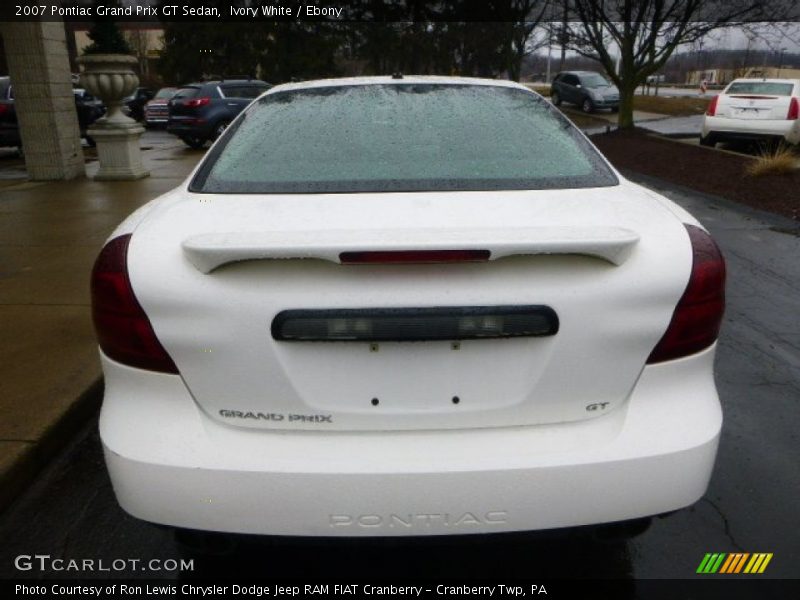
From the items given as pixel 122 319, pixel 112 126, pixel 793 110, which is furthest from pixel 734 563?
pixel 793 110

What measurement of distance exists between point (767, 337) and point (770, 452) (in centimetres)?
168

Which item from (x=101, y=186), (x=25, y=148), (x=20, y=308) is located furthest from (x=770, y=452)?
(x=25, y=148)

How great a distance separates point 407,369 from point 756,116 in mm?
15234

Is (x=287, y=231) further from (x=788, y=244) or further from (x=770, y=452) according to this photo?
(x=788, y=244)

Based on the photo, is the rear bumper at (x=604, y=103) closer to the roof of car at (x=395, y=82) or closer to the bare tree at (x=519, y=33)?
the bare tree at (x=519, y=33)

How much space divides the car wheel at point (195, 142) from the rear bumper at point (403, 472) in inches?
717

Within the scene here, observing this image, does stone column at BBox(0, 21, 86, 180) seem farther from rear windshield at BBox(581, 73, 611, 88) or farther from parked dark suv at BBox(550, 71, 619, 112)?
rear windshield at BBox(581, 73, 611, 88)

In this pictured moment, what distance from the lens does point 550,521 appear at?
1.85m

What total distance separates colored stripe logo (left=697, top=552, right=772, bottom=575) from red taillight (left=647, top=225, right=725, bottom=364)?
3.04ft

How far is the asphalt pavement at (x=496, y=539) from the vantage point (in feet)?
7.88

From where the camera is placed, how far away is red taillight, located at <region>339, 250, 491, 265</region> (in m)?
1.73

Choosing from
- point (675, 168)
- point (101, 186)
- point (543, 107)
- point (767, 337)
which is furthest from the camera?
point (675, 168)

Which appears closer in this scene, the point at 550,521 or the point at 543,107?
the point at 550,521

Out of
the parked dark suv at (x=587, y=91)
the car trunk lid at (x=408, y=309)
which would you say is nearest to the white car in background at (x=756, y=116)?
the car trunk lid at (x=408, y=309)
